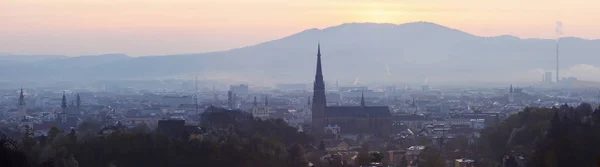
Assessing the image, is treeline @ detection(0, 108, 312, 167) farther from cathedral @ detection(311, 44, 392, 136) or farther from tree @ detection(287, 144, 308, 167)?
cathedral @ detection(311, 44, 392, 136)

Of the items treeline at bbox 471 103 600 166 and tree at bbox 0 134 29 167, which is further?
treeline at bbox 471 103 600 166

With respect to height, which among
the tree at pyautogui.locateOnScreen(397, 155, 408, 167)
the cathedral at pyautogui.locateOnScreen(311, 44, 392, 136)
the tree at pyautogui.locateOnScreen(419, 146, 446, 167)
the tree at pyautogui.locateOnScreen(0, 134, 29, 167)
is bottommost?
the tree at pyautogui.locateOnScreen(397, 155, 408, 167)

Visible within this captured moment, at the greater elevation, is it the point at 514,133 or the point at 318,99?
the point at 318,99

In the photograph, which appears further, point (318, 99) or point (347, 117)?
point (347, 117)

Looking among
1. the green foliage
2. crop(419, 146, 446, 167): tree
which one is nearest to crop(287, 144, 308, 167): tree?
crop(419, 146, 446, 167): tree

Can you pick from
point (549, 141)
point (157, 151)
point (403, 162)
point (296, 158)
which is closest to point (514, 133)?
point (403, 162)

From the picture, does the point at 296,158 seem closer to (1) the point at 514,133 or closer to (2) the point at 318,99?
(1) the point at 514,133

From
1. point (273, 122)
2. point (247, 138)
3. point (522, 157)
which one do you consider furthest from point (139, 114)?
point (522, 157)
